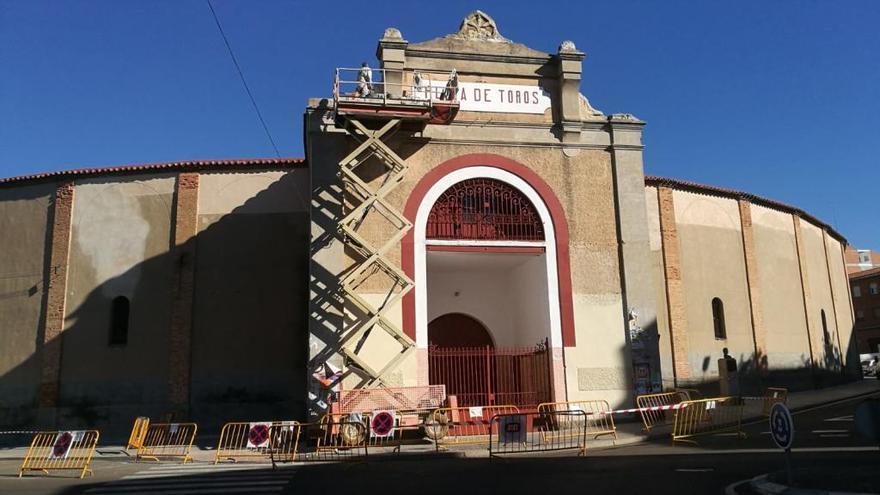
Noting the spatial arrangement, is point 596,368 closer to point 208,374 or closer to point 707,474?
point 707,474

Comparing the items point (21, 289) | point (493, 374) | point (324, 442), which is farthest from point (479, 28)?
point (21, 289)

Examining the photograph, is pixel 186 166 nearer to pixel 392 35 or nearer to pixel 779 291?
pixel 392 35

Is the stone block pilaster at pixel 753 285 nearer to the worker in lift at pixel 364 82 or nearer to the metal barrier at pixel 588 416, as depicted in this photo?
the metal barrier at pixel 588 416

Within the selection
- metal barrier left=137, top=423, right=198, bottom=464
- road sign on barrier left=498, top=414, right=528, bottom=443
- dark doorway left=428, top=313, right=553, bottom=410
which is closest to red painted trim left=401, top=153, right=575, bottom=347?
dark doorway left=428, top=313, right=553, bottom=410

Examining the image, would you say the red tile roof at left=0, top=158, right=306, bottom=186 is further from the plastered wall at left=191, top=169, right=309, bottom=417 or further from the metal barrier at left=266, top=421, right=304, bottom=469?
the metal barrier at left=266, top=421, right=304, bottom=469

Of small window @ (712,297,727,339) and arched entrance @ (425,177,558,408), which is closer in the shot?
arched entrance @ (425,177,558,408)

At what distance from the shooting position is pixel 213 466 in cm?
1297

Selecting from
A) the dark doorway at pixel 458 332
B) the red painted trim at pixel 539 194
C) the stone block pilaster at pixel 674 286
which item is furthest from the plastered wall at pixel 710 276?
the red painted trim at pixel 539 194

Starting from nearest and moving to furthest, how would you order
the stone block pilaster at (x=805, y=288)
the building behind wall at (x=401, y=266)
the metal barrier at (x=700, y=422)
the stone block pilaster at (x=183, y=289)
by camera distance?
the metal barrier at (x=700, y=422), the building behind wall at (x=401, y=266), the stone block pilaster at (x=183, y=289), the stone block pilaster at (x=805, y=288)

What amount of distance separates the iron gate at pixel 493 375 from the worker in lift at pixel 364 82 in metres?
6.56

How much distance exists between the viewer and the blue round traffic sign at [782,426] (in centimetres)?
775

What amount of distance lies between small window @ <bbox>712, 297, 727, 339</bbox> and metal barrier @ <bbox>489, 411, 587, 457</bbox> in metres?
9.81

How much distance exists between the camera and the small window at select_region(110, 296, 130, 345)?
836 inches

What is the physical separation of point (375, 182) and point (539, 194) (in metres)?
4.35
